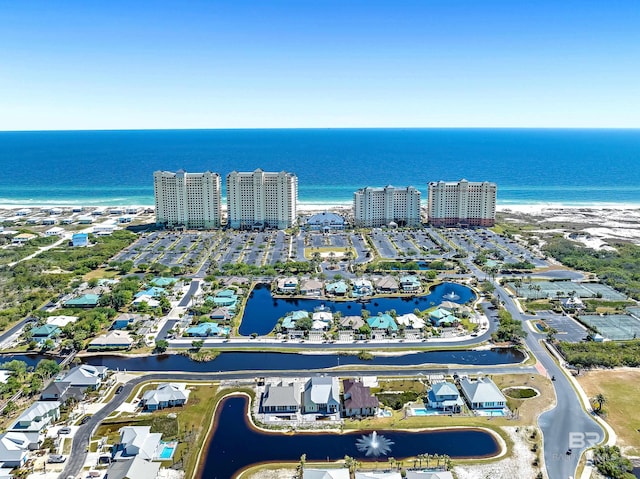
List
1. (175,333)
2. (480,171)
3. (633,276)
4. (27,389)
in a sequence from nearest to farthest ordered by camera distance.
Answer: (27,389), (175,333), (633,276), (480,171)

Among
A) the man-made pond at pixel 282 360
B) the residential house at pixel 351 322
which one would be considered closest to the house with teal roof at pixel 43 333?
the man-made pond at pixel 282 360

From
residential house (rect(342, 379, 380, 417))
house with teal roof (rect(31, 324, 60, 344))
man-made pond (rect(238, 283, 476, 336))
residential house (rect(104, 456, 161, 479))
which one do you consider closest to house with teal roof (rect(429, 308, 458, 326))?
man-made pond (rect(238, 283, 476, 336))

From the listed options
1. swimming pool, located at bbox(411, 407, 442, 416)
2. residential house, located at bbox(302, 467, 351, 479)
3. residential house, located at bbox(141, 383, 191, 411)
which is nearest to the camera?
residential house, located at bbox(302, 467, 351, 479)

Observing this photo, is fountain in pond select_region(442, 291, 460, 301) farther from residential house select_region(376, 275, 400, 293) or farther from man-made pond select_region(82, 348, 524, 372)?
man-made pond select_region(82, 348, 524, 372)

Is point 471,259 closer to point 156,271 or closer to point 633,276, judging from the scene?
point 633,276

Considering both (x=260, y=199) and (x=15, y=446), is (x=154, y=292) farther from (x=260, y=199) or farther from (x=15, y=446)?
(x=260, y=199)

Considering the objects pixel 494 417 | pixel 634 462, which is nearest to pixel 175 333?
pixel 494 417
